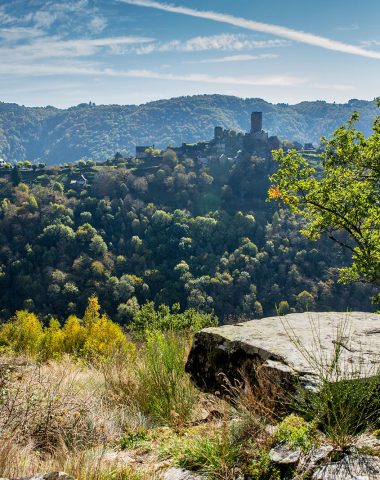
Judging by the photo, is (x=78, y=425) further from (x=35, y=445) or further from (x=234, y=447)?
(x=234, y=447)

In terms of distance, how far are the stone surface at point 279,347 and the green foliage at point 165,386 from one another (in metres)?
0.28

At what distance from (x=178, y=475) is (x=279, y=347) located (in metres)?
1.86

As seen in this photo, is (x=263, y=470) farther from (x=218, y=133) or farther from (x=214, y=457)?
(x=218, y=133)

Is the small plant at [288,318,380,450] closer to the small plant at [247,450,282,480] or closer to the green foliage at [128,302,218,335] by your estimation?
the small plant at [247,450,282,480]

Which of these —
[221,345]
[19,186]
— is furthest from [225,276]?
[221,345]

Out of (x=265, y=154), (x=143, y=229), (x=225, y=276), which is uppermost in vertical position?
(x=265, y=154)

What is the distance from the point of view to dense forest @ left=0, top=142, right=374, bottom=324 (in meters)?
74.1

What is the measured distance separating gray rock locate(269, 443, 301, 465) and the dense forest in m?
64.3

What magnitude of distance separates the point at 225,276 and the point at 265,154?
196ft

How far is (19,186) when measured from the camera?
10231 centimetres

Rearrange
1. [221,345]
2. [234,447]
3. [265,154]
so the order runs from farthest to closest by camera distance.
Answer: [265,154], [221,345], [234,447]

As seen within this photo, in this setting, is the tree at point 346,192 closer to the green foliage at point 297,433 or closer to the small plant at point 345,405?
the small plant at point 345,405

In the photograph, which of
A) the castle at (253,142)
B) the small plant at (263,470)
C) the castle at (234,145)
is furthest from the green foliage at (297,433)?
the castle at (253,142)

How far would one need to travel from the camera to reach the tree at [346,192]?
10.5 meters
